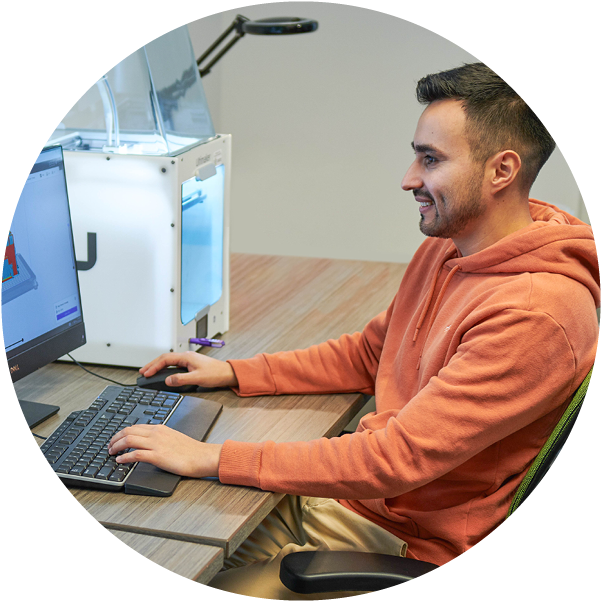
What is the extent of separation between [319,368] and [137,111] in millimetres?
644

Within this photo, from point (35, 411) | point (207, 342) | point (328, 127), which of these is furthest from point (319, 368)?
point (328, 127)

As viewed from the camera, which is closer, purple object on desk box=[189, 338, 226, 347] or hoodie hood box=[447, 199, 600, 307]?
hoodie hood box=[447, 199, 600, 307]

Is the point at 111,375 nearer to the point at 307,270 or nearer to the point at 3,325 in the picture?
the point at 3,325

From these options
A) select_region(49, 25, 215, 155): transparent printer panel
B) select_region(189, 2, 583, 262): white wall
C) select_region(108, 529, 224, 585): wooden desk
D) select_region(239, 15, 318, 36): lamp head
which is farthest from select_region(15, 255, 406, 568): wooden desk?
select_region(189, 2, 583, 262): white wall

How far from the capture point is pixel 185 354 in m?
1.39

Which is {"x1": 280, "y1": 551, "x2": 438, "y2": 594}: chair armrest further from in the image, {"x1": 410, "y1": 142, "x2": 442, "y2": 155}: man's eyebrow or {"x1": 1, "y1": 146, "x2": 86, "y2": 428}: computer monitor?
{"x1": 410, "y1": 142, "x2": 442, "y2": 155}: man's eyebrow

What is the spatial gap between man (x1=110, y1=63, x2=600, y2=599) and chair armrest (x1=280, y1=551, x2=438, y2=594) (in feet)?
0.29

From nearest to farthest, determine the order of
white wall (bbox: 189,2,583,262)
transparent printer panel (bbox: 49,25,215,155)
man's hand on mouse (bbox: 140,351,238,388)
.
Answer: man's hand on mouse (bbox: 140,351,238,388) → transparent printer panel (bbox: 49,25,215,155) → white wall (bbox: 189,2,583,262)

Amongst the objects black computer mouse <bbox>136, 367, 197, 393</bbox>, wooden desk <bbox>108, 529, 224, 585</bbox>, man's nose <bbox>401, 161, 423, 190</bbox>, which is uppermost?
man's nose <bbox>401, 161, 423, 190</bbox>

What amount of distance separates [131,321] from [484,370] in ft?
2.49

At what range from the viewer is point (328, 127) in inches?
137

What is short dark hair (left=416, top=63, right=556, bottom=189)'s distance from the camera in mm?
1151

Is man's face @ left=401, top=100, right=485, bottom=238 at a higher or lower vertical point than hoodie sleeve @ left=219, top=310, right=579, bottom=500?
higher

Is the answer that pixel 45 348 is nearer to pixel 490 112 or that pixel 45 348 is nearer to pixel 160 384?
pixel 160 384
